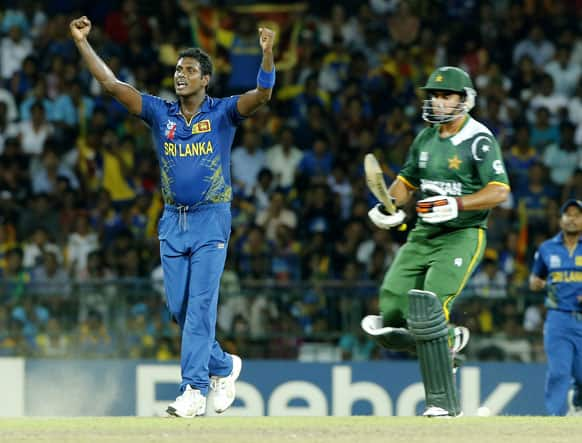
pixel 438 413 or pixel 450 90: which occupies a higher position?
pixel 450 90

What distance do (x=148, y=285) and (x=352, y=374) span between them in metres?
2.30

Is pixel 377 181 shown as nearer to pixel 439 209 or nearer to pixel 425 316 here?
pixel 439 209

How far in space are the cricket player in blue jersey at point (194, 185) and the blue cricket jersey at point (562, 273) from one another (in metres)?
4.37

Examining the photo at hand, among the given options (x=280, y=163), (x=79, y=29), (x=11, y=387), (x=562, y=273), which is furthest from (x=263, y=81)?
(x=280, y=163)

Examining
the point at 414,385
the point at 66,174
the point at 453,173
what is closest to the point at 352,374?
the point at 414,385

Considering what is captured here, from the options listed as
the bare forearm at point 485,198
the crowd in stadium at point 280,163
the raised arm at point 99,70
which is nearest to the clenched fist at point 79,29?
the raised arm at point 99,70

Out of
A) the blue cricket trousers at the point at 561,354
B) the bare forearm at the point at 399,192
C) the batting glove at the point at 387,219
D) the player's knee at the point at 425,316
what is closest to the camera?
the player's knee at the point at 425,316

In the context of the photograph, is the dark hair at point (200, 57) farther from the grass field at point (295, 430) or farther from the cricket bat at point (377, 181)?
the grass field at point (295, 430)

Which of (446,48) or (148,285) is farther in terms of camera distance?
(446,48)

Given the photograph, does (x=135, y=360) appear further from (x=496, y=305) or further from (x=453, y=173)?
(x=453, y=173)

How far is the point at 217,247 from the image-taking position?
907 cm

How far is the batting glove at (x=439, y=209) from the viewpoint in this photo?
8.85 m

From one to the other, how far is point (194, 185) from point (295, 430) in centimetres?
177

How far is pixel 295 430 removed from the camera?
27.3ft
